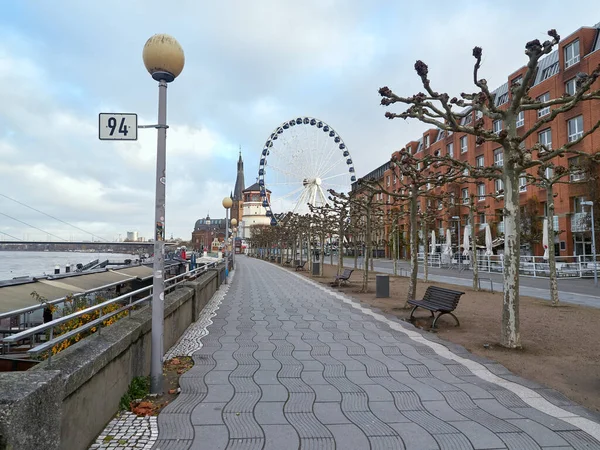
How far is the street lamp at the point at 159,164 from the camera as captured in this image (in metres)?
5.12

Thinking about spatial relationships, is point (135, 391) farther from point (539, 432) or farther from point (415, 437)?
point (539, 432)

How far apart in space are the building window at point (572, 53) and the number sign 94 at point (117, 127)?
41715mm

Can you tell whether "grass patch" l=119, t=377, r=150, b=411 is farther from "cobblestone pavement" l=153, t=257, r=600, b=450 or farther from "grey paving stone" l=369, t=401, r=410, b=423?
"grey paving stone" l=369, t=401, r=410, b=423

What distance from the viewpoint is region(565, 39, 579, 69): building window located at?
36169mm

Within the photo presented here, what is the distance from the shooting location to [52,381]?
8.88 ft

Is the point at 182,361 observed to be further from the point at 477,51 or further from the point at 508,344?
the point at 477,51

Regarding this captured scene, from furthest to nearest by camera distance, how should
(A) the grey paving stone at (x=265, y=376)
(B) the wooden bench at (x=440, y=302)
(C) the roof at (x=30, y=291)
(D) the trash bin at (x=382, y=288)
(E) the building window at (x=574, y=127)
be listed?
(E) the building window at (x=574, y=127) < (D) the trash bin at (x=382, y=288) < (B) the wooden bench at (x=440, y=302) < (C) the roof at (x=30, y=291) < (A) the grey paving stone at (x=265, y=376)

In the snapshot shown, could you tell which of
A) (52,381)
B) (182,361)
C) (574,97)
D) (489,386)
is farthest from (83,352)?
(574,97)

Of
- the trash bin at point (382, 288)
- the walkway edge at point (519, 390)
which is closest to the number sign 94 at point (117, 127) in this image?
the walkway edge at point (519, 390)

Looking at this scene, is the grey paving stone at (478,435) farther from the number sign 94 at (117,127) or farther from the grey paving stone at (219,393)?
the number sign 94 at (117,127)

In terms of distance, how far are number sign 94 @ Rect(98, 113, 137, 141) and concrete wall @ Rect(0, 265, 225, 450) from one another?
2.19 m

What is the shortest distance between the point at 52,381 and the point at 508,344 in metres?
7.20

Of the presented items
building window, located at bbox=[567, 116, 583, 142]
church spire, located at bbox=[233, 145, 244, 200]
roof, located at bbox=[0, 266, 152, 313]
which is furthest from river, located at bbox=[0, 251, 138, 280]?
church spire, located at bbox=[233, 145, 244, 200]

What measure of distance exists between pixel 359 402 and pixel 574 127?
131ft
